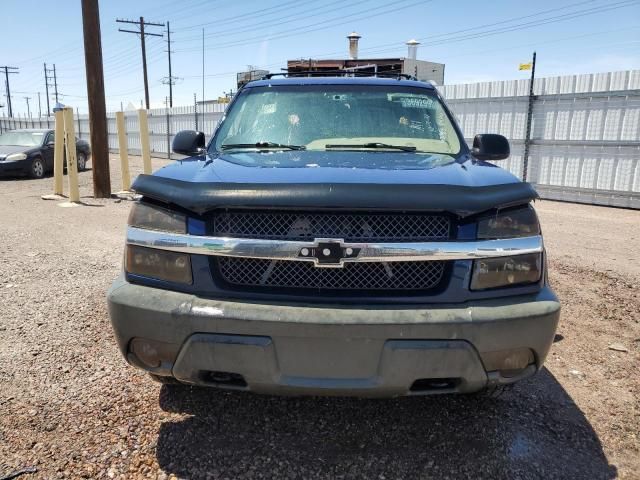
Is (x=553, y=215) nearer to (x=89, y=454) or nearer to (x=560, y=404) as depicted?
(x=560, y=404)

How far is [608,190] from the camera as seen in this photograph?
10.4 metres

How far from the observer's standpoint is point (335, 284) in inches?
87.4

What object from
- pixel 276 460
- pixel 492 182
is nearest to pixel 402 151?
pixel 492 182

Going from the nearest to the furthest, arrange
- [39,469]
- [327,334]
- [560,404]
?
[327,334] → [39,469] → [560,404]

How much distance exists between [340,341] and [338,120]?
197 centimetres

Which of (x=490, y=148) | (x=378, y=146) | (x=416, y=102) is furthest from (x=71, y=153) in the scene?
(x=490, y=148)

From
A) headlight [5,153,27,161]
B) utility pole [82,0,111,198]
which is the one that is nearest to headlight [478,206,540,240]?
utility pole [82,0,111,198]

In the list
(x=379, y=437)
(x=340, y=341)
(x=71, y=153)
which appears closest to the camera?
(x=340, y=341)

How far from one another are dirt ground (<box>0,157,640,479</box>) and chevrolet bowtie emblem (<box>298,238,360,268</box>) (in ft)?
3.17

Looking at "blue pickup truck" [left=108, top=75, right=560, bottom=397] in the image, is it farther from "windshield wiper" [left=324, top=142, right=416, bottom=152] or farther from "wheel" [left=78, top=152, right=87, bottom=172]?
"wheel" [left=78, top=152, right=87, bottom=172]

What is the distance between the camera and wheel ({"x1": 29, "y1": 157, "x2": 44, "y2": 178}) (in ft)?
50.9

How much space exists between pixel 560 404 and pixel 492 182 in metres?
1.44

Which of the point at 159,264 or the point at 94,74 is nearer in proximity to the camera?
the point at 159,264

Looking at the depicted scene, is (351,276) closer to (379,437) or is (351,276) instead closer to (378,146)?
(379,437)
